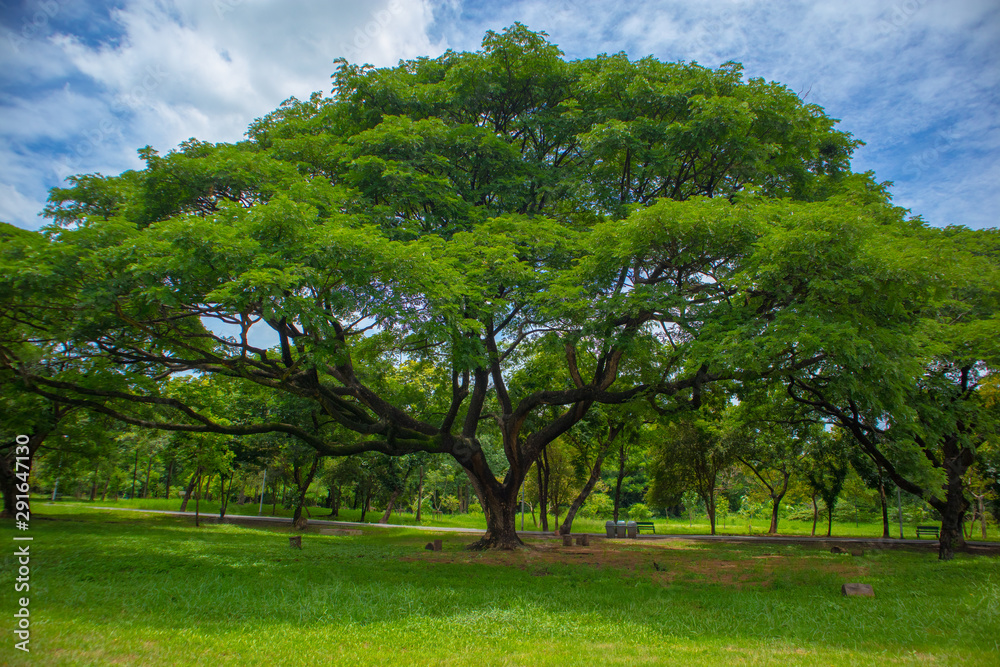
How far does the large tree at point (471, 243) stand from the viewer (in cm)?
816

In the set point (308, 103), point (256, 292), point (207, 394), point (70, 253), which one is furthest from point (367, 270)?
point (207, 394)

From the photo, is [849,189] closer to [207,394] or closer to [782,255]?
[782,255]

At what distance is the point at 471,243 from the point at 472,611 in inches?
246

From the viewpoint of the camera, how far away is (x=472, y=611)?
23.0 ft

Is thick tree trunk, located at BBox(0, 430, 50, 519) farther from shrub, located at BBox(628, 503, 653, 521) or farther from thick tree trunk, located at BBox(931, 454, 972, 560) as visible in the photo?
shrub, located at BBox(628, 503, 653, 521)

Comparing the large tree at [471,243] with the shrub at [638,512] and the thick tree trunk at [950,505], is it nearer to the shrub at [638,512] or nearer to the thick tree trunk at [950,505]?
the thick tree trunk at [950,505]

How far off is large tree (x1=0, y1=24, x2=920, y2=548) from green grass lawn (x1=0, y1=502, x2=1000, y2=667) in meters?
3.32

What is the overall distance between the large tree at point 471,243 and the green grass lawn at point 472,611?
3321 millimetres

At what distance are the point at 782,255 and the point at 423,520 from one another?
33.1 m

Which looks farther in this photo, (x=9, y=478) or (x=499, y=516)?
(x=9, y=478)

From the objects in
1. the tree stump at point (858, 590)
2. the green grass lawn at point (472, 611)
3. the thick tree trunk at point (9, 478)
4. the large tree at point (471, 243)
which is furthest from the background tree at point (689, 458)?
the thick tree trunk at point (9, 478)

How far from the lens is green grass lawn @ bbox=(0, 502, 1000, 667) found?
5.12 meters

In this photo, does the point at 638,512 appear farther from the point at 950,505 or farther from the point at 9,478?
the point at 9,478

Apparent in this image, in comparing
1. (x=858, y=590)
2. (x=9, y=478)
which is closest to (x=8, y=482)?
(x=9, y=478)
